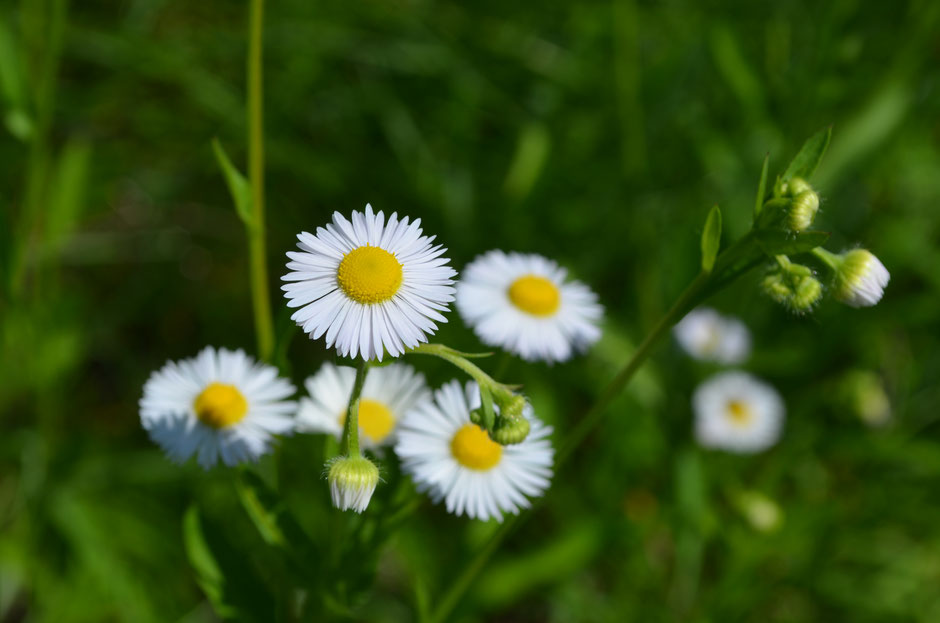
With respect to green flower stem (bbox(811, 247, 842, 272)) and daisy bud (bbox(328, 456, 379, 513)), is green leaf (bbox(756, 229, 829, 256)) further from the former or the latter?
daisy bud (bbox(328, 456, 379, 513))

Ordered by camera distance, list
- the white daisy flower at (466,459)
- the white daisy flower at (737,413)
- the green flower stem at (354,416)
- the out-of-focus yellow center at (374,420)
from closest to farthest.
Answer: the green flower stem at (354,416), the white daisy flower at (466,459), the out-of-focus yellow center at (374,420), the white daisy flower at (737,413)

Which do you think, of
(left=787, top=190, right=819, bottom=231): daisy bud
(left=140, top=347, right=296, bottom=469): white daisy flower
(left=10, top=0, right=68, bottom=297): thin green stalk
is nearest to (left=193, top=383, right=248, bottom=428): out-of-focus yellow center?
(left=140, top=347, right=296, bottom=469): white daisy flower

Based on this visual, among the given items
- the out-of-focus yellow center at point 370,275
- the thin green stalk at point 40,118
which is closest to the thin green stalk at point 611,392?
the out-of-focus yellow center at point 370,275

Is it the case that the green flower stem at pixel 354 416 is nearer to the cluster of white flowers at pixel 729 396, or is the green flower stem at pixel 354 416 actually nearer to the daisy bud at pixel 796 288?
the daisy bud at pixel 796 288

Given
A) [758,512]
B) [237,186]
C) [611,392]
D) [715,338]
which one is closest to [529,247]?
[715,338]

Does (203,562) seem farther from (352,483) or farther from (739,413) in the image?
(739,413)
